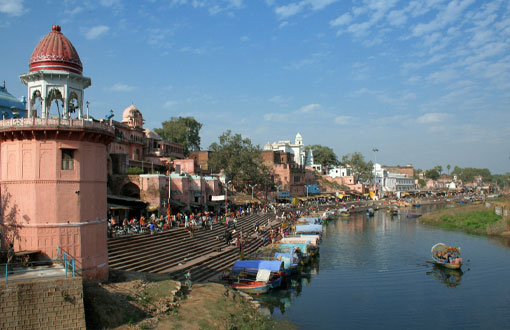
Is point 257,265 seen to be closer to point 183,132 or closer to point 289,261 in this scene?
point 289,261

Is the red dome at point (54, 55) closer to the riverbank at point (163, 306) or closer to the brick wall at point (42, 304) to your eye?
the brick wall at point (42, 304)

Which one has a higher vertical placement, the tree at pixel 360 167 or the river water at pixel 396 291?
the tree at pixel 360 167

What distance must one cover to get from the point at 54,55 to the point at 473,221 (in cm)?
4804

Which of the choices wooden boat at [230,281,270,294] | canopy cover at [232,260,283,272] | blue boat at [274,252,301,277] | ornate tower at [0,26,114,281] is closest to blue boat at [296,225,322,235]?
blue boat at [274,252,301,277]

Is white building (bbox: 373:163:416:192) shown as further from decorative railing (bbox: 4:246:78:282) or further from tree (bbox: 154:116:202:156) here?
decorative railing (bbox: 4:246:78:282)

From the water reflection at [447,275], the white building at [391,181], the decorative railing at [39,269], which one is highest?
the white building at [391,181]

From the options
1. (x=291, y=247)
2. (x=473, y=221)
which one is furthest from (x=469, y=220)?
(x=291, y=247)

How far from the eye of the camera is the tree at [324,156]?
104 m

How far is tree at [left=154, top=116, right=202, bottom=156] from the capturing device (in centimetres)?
6450

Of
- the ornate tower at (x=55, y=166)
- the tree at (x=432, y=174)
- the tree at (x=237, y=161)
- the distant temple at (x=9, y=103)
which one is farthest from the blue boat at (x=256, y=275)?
the tree at (x=432, y=174)

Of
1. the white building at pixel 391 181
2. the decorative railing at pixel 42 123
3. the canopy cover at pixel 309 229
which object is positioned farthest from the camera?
the white building at pixel 391 181

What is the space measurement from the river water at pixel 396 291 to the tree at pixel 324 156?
68.1 meters

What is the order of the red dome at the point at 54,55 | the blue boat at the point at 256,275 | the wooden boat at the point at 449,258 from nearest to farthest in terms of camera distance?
1. the red dome at the point at 54,55
2. the blue boat at the point at 256,275
3. the wooden boat at the point at 449,258

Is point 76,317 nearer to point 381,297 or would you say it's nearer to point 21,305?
point 21,305
